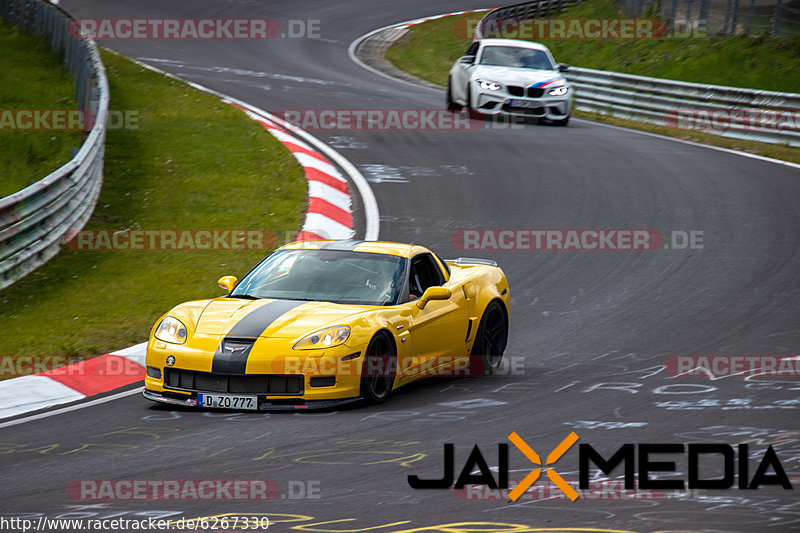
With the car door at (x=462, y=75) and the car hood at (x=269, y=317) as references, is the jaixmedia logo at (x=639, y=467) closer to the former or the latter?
the car hood at (x=269, y=317)

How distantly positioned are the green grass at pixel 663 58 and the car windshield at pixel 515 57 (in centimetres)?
245

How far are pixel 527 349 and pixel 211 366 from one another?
3.31 metres

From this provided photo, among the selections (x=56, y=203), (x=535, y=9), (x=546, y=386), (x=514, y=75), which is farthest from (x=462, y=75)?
(x=535, y=9)

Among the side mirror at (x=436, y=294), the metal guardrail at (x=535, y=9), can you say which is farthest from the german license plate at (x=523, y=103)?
the metal guardrail at (x=535, y=9)

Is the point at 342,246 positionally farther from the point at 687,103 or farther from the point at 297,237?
the point at 687,103

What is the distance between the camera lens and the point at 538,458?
630 centimetres

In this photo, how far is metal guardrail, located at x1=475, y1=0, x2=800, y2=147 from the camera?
20344mm

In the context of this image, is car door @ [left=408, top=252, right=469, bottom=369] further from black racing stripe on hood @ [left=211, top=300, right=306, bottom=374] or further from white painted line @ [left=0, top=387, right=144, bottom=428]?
white painted line @ [left=0, top=387, right=144, bottom=428]

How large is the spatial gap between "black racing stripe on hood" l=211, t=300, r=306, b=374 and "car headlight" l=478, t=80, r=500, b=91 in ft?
45.1

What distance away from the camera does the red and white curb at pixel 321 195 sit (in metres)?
13.4

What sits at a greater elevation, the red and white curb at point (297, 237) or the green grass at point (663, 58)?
the green grass at point (663, 58)

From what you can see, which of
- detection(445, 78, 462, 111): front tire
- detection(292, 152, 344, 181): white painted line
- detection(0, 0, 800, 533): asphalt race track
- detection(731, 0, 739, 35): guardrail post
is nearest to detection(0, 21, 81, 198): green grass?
detection(292, 152, 344, 181): white painted line

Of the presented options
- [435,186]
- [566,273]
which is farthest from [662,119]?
[566,273]

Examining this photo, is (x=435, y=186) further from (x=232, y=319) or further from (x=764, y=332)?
(x=232, y=319)
